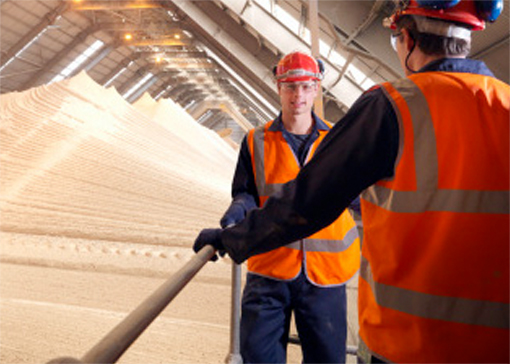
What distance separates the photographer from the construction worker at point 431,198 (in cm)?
79

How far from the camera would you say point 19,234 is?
3.68 metres

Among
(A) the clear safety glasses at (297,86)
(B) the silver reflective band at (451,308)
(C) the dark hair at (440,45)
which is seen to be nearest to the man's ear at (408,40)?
(C) the dark hair at (440,45)

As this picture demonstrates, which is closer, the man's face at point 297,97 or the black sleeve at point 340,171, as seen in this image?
the black sleeve at point 340,171

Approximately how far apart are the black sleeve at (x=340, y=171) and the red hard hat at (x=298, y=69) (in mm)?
979

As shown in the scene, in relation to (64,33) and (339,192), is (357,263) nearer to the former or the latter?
(339,192)

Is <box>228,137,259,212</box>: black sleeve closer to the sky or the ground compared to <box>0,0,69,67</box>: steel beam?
closer to the ground

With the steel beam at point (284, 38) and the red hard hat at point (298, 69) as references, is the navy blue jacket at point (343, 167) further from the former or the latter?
the steel beam at point (284, 38)

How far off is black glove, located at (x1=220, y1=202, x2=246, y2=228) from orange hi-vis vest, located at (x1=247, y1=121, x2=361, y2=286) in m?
0.14

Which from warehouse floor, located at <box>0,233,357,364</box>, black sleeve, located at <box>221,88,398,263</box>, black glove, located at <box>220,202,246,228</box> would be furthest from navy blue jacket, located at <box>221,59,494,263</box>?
warehouse floor, located at <box>0,233,357,364</box>

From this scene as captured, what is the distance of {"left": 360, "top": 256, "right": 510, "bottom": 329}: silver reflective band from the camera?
0.79 meters

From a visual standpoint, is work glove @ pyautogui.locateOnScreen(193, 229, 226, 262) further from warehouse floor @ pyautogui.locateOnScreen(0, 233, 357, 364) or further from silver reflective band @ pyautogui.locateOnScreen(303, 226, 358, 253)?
warehouse floor @ pyautogui.locateOnScreen(0, 233, 357, 364)

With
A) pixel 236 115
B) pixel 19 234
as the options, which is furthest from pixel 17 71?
pixel 19 234

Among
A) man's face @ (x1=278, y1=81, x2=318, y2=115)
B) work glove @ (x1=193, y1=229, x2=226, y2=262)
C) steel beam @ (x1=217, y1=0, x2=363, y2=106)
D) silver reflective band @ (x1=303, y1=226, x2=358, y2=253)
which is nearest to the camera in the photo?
work glove @ (x1=193, y1=229, x2=226, y2=262)

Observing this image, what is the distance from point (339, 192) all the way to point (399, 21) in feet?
1.61
